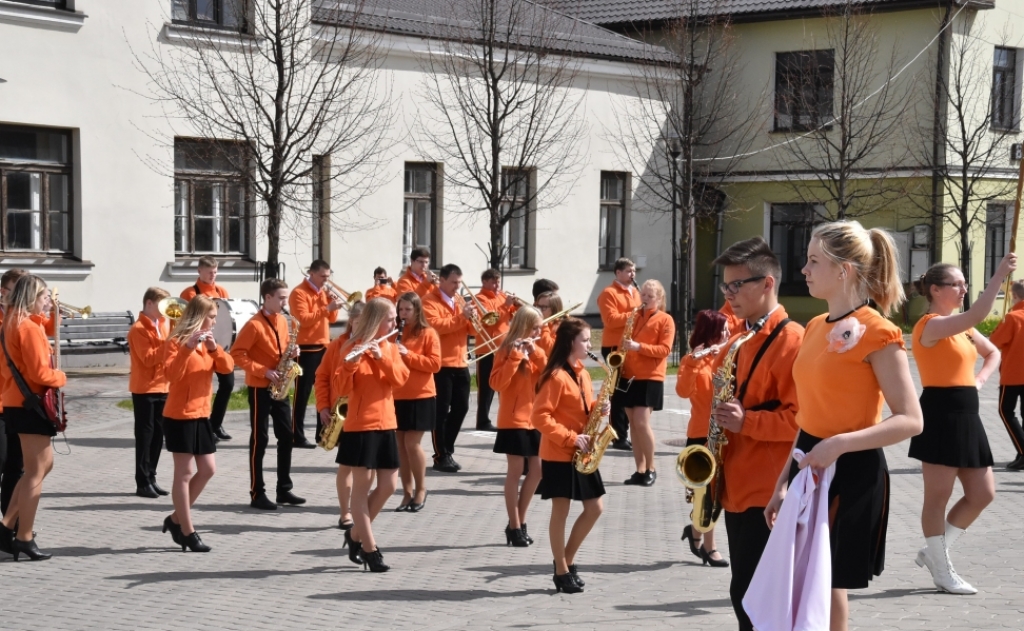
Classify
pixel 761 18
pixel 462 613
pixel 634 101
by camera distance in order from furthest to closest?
1. pixel 761 18
2. pixel 634 101
3. pixel 462 613

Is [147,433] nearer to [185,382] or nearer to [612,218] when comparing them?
[185,382]

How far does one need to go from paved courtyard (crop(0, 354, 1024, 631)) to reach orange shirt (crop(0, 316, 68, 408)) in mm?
1168

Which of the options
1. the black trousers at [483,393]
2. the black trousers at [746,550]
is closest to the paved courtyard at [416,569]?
the black trousers at [746,550]

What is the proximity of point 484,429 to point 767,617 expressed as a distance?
10.7m

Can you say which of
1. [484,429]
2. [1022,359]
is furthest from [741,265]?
[484,429]

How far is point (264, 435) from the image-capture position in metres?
10.7

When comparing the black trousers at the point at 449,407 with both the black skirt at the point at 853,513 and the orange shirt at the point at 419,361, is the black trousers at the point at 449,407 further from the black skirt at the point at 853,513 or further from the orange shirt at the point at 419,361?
the black skirt at the point at 853,513

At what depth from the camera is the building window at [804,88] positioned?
1154 inches

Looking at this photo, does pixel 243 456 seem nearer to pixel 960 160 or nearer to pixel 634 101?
pixel 634 101

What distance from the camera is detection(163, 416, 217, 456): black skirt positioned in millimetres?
A: 8930

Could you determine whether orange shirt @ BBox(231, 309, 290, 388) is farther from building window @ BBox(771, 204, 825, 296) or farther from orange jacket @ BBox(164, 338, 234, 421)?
building window @ BBox(771, 204, 825, 296)

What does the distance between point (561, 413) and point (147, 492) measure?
15.3 ft

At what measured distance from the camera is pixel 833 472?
4766 millimetres

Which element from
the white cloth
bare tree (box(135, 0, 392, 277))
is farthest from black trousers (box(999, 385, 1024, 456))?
bare tree (box(135, 0, 392, 277))
